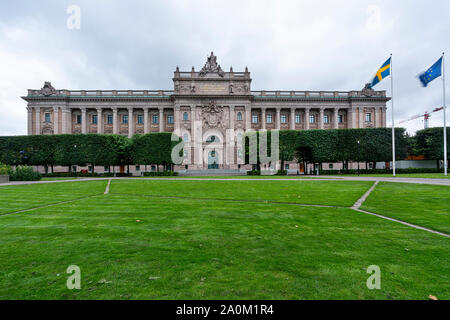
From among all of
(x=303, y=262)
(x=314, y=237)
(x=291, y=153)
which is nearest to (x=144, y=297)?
(x=303, y=262)

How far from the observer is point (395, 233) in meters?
5.99

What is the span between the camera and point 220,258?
170 inches

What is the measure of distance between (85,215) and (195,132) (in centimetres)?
4889

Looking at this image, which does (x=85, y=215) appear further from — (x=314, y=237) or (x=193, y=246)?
(x=314, y=237)

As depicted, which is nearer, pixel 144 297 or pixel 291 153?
pixel 144 297

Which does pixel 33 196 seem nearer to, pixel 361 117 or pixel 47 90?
pixel 47 90

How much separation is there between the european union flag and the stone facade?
3399 cm

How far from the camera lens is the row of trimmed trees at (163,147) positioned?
4134 centimetres

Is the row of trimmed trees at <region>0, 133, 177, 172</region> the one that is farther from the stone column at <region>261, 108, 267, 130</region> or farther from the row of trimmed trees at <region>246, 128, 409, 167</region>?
the stone column at <region>261, 108, 267, 130</region>

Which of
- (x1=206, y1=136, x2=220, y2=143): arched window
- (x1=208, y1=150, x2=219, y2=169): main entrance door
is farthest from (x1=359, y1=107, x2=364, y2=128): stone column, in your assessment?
(x1=208, y1=150, x2=219, y2=169): main entrance door

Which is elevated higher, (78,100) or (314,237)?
(78,100)

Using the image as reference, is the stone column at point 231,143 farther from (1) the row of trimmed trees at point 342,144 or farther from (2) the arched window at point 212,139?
(1) the row of trimmed trees at point 342,144

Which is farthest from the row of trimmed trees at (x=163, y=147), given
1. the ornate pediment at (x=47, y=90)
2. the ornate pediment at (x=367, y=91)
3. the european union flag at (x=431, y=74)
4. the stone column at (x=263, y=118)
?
the ornate pediment at (x=367, y=91)

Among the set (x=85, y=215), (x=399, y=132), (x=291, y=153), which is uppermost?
(x=399, y=132)
